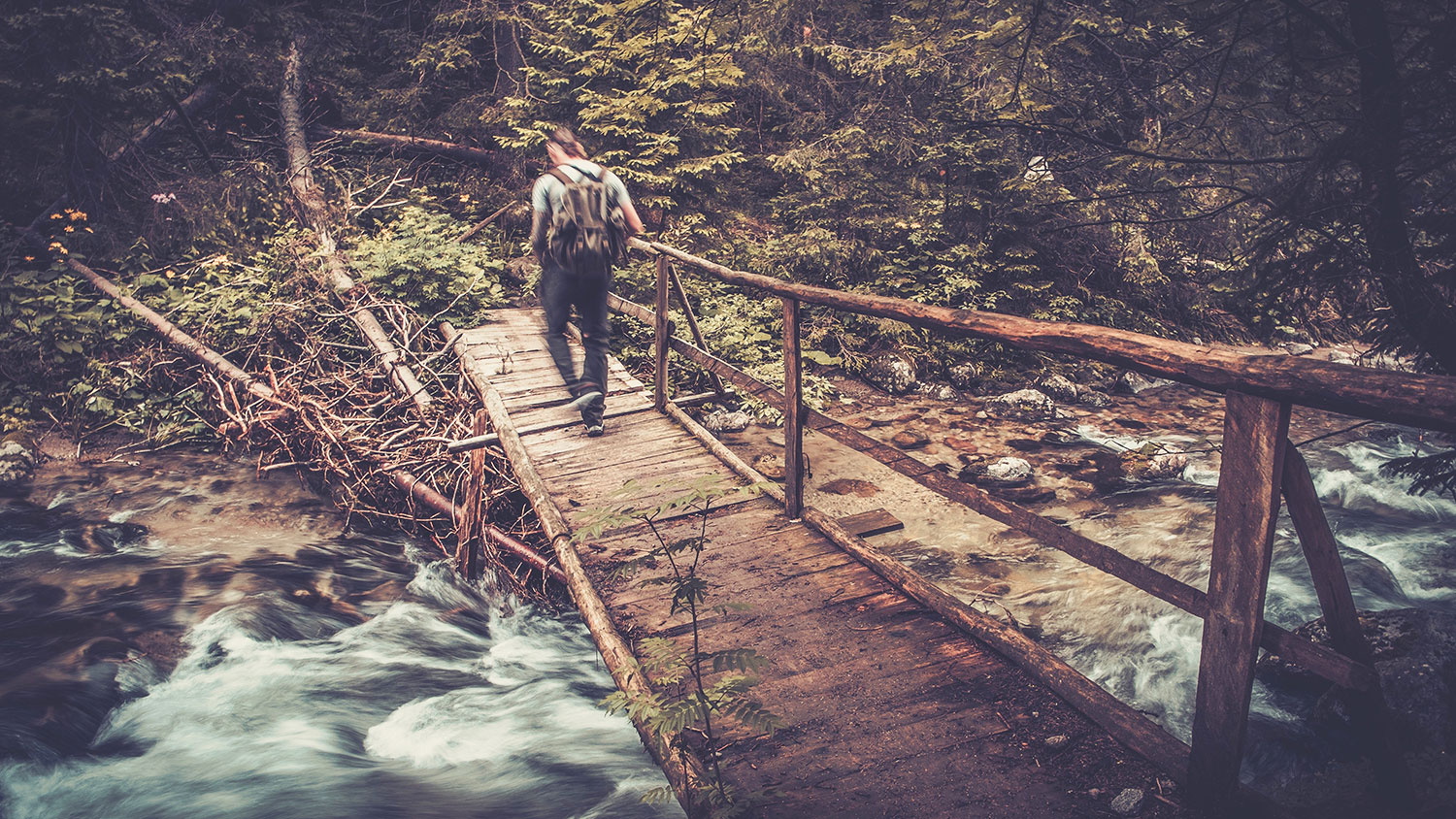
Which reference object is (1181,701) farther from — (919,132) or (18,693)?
(919,132)

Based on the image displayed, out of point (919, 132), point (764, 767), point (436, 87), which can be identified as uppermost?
point (436, 87)

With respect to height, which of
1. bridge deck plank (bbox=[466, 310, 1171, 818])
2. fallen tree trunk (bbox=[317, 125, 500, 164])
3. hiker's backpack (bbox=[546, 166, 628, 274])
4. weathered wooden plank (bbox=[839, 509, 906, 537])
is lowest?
weathered wooden plank (bbox=[839, 509, 906, 537])

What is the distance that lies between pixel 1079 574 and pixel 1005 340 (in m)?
4.56

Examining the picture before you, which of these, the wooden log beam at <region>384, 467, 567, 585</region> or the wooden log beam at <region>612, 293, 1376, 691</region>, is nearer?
the wooden log beam at <region>612, 293, 1376, 691</region>

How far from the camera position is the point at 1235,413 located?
2.20 m

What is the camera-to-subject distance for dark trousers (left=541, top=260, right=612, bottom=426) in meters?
6.00

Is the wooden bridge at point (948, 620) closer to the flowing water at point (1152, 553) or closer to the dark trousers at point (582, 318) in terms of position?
the dark trousers at point (582, 318)

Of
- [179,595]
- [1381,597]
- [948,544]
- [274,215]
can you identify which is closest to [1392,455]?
[1381,597]

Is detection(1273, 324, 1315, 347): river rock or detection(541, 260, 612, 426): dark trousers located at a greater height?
detection(541, 260, 612, 426): dark trousers

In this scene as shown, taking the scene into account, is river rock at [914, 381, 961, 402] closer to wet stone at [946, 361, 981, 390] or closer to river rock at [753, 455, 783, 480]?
wet stone at [946, 361, 981, 390]

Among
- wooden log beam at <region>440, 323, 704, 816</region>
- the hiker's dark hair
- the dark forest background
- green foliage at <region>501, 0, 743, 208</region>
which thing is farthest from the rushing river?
green foliage at <region>501, 0, 743, 208</region>

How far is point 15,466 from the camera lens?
7.55 metres

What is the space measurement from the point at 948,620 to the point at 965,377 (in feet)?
26.7

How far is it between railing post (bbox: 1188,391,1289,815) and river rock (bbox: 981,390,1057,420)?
831 centimetres
